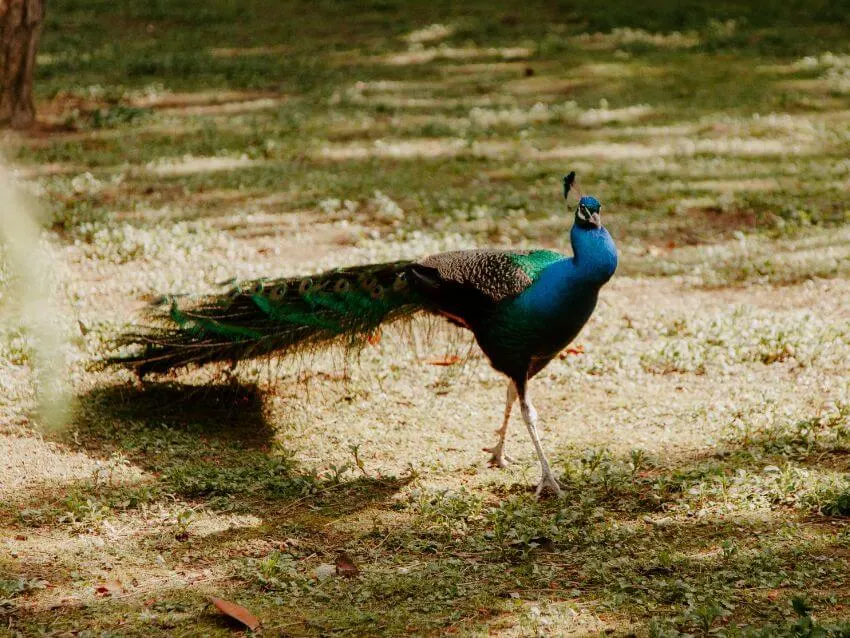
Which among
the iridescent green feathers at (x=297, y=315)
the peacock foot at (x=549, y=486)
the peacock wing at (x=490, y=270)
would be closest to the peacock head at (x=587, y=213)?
the peacock wing at (x=490, y=270)

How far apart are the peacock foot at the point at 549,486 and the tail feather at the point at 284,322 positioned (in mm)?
1222

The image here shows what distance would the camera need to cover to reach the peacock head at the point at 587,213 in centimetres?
517

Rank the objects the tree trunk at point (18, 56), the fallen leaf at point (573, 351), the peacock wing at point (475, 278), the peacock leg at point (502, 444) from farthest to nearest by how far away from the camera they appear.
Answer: the tree trunk at point (18, 56) → the fallen leaf at point (573, 351) → the peacock leg at point (502, 444) → the peacock wing at point (475, 278)

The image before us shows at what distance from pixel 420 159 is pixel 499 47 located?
5354 millimetres

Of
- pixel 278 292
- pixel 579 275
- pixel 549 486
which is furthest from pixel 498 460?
pixel 278 292

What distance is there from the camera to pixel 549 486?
5.33 metres

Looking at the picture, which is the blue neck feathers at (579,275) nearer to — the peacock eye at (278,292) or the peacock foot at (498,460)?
the peacock foot at (498,460)

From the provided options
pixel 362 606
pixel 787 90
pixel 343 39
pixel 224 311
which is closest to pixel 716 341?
pixel 224 311

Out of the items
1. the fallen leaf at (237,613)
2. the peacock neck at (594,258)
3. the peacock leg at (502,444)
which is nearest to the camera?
the fallen leaf at (237,613)

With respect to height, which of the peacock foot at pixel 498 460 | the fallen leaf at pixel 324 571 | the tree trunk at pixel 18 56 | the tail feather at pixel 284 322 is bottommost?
the fallen leaf at pixel 324 571

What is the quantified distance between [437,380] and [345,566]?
7.34ft

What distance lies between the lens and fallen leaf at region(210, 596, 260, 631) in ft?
13.4

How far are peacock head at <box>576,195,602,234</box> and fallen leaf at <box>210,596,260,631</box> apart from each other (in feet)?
7.97

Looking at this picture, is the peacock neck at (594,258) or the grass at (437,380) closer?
the grass at (437,380)
